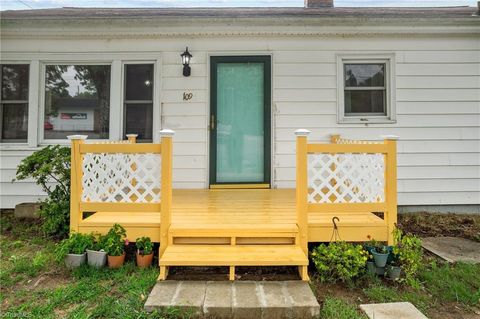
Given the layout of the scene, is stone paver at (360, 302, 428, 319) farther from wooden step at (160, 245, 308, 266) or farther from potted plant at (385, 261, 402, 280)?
wooden step at (160, 245, 308, 266)

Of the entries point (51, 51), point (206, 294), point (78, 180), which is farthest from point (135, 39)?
point (206, 294)

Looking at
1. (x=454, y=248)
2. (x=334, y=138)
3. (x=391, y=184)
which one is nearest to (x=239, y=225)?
(x=391, y=184)

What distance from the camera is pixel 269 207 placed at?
3.72m

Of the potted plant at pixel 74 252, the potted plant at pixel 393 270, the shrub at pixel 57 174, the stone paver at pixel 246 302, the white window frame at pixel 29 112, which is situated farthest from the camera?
the white window frame at pixel 29 112

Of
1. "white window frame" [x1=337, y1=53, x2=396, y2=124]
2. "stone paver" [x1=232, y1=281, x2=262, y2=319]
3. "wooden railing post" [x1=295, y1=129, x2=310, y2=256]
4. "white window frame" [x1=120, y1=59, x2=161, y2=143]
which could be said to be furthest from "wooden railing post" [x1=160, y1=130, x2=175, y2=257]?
"white window frame" [x1=337, y1=53, x2=396, y2=124]

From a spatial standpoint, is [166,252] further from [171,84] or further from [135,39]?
[135,39]

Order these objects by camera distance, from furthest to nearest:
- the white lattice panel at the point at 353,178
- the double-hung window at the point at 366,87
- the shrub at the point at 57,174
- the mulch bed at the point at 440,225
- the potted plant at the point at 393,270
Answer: the double-hung window at the point at 366,87 < the mulch bed at the point at 440,225 < the shrub at the point at 57,174 < the white lattice panel at the point at 353,178 < the potted plant at the point at 393,270

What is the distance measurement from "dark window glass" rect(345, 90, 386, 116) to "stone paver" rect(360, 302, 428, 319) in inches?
129

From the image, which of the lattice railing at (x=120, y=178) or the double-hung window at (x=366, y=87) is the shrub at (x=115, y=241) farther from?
the double-hung window at (x=366, y=87)

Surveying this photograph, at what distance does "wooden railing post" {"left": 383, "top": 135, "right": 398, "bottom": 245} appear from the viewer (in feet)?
9.77

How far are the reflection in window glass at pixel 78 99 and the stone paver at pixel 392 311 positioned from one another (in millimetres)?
4435

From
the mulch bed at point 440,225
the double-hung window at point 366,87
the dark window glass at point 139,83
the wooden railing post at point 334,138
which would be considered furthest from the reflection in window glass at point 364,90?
the dark window glass at point 139,83

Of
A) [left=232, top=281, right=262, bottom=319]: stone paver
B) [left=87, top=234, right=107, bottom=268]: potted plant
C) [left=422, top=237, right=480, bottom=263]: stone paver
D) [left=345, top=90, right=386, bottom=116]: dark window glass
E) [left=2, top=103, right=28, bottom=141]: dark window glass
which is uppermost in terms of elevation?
[left=345, top=90, right=386, bottom=116]: dark window glass

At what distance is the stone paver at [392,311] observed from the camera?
7.28 feet
